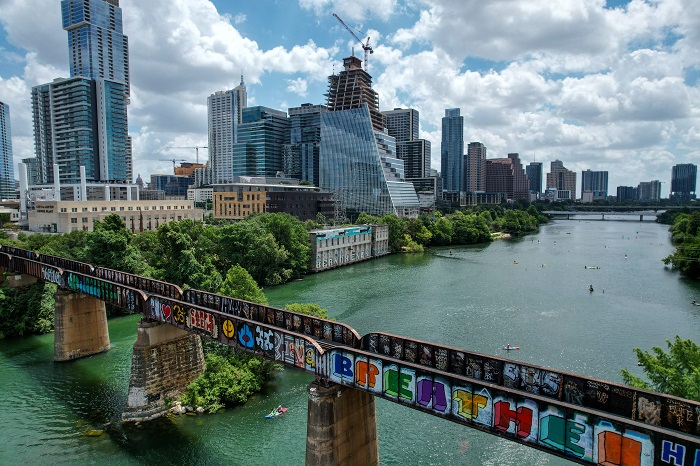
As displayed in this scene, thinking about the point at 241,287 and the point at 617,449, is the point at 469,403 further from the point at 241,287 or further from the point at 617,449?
the point at 241,287

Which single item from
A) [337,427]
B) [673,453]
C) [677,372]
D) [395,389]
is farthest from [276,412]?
[673,453]

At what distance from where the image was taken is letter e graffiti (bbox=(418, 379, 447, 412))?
18.1 metres

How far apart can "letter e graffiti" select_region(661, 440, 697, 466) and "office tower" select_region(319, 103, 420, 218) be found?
498 ft

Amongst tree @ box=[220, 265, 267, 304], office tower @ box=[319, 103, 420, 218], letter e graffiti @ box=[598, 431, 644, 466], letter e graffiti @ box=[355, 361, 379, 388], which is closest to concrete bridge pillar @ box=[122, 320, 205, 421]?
tree @ box=[220, 265, 267, 304]

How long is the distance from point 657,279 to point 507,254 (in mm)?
39481

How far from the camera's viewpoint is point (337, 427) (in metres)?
21.7

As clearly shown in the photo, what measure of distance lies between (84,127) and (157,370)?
180685 millimetres

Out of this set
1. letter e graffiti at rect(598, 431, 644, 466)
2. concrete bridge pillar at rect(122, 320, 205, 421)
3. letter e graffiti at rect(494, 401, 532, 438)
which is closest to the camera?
letter e graffiti at rect(598, 431, 644, 466)

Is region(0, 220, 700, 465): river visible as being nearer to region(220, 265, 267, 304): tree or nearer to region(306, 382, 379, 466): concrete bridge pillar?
region(306, 382, 379, 466): concrete bridge pillar

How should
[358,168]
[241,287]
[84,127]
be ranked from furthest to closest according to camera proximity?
[84,127] → [358,168] → [241,287]

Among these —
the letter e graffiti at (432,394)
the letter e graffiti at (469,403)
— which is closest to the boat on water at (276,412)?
the letter e graffiti at (432,394)

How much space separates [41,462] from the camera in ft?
92.5

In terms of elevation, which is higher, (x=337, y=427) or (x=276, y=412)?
(x=337, y=427)

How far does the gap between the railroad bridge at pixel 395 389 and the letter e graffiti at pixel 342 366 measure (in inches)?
1.9
